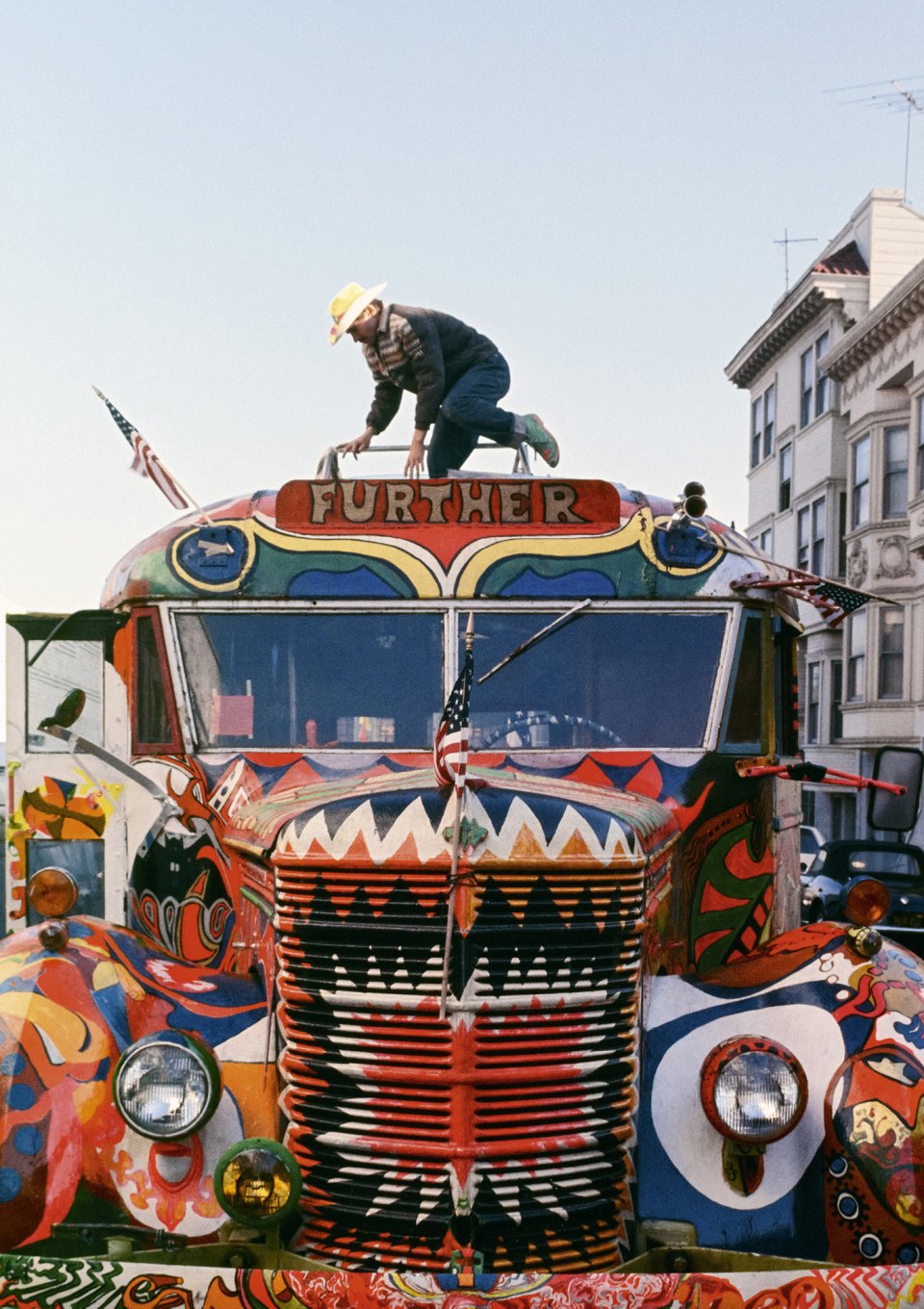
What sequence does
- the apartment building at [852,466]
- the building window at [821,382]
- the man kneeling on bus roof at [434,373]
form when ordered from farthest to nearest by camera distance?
the building window at [821,382]
the apartment building at [852,466]
the man kneeling on bus roof at [434,373]

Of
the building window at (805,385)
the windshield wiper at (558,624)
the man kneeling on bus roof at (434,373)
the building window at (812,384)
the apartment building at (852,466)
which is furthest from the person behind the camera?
the building window at (805,385)

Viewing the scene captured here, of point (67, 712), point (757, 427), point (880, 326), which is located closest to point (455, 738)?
point (67, 712)

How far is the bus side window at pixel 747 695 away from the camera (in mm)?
5695

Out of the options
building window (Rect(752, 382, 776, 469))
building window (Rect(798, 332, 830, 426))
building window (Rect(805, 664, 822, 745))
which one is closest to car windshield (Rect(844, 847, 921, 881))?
building window (Rect(805, 664, 822, 745))

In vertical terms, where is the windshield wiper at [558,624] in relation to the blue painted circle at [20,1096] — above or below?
above

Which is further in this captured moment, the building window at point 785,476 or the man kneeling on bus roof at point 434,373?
the building window at point 785,476

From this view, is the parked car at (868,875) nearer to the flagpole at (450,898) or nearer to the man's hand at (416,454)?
the man's hand at (416,454)

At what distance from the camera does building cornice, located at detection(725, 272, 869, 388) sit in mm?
35469

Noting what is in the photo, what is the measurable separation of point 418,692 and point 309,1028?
1.59 metres

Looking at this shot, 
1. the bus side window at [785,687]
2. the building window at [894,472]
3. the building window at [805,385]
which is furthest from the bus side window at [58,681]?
the building window at [805,385]

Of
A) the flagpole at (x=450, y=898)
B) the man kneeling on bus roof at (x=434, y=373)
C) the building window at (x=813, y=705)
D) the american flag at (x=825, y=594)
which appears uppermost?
the man kneeling on bus roof at (x=434, y=373)

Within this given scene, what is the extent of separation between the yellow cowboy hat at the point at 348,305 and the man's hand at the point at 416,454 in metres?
0.60

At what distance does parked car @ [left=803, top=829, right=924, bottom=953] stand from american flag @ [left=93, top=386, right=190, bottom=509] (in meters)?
11.3

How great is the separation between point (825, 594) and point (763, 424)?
37.0m
